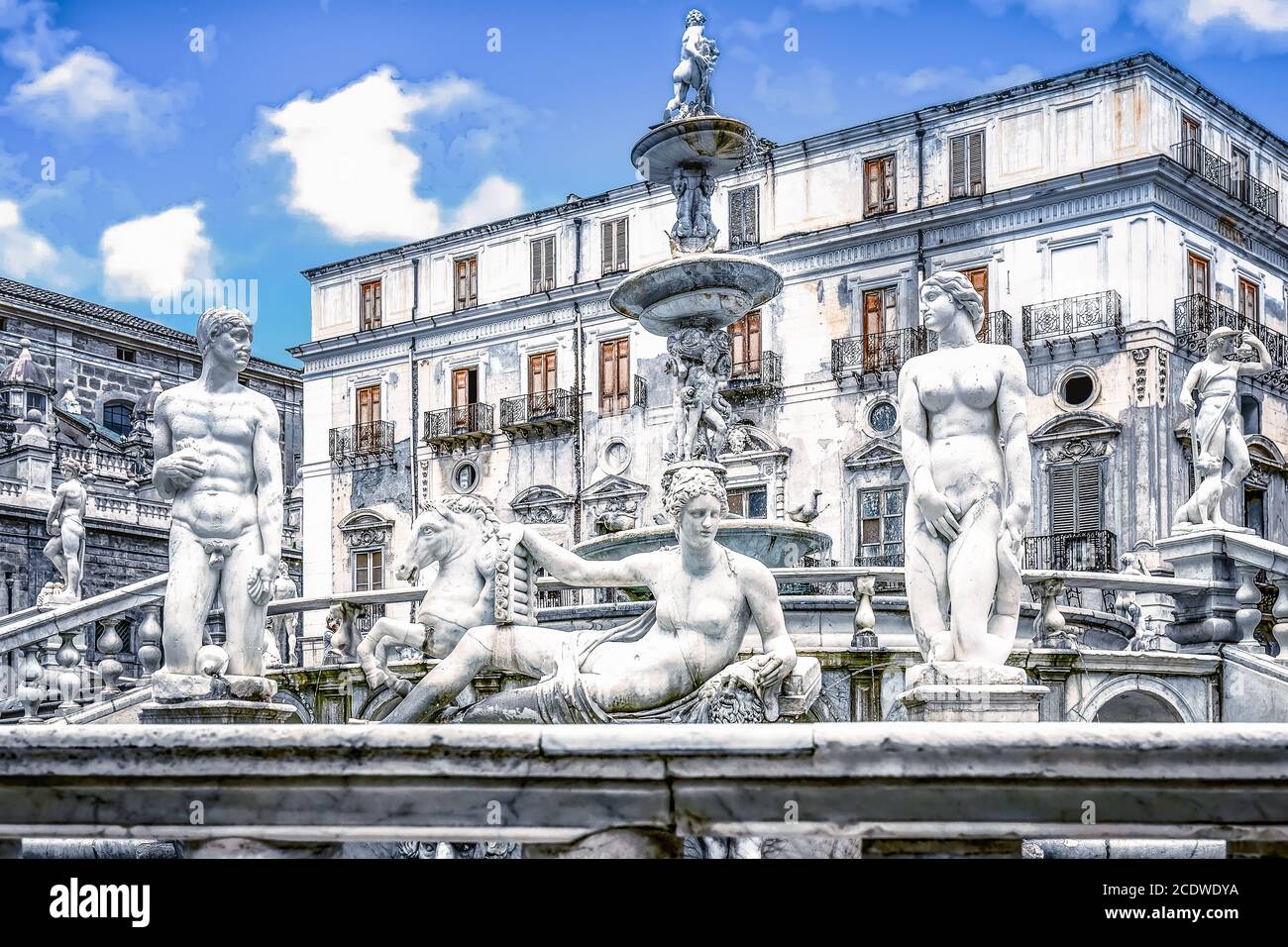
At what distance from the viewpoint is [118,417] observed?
4100cm

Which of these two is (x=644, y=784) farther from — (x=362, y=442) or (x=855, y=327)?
(x=362, y=442)

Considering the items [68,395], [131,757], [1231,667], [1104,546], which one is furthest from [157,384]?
[131,757]

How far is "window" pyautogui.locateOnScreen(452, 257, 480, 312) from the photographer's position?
41.5m

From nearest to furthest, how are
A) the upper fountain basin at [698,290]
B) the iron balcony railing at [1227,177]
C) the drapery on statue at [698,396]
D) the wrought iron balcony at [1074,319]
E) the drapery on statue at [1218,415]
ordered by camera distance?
1. the drapery on statue at [1218,415]
2. the upper fountain basin at [698,290]
3. the drapery on statue at [698,396]
4. the wrought iron balcony at [1074,319]
5. the iron balcony railing at [1227,177]

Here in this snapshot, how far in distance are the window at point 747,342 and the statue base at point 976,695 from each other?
2978 centimetres

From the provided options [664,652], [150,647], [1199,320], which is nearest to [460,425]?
[1199,320]

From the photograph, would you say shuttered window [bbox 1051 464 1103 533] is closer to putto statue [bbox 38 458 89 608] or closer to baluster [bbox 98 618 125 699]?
putto statue [bbox 38 458 89 608]

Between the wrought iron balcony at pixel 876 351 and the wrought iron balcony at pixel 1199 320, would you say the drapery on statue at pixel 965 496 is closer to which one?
the wrought iron balcony at pixel 1199 320

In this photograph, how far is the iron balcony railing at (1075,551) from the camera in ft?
100

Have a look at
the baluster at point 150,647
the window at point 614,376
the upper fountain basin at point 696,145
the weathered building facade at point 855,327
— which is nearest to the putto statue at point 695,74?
the upper fountain basin at point 696,145

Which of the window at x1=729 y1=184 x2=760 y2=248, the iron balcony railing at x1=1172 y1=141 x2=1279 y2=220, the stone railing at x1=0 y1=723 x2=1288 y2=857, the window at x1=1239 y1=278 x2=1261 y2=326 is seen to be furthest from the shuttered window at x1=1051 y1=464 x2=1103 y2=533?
the stone railing at x1=0 y1=723 x2=1288 y2=857

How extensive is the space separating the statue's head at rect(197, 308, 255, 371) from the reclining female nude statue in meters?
2.83

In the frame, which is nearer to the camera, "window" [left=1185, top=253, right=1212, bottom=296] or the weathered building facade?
the weathered building facade
